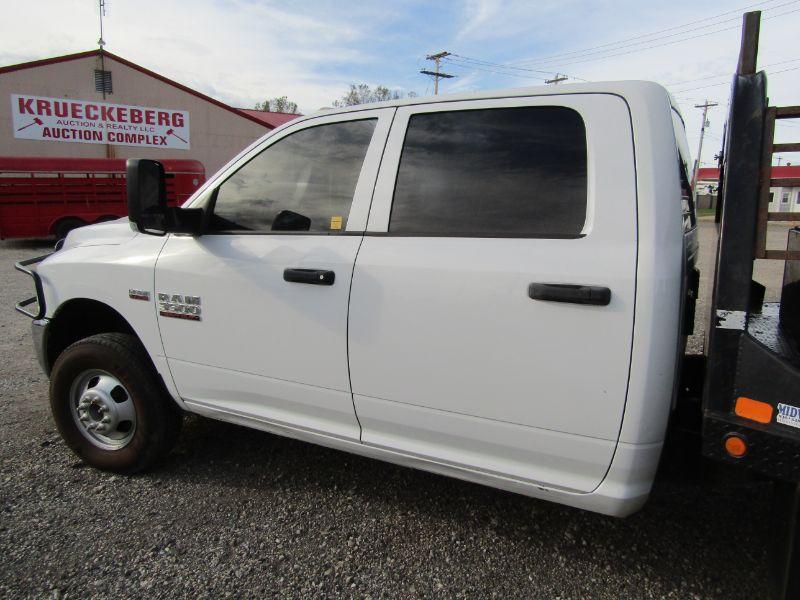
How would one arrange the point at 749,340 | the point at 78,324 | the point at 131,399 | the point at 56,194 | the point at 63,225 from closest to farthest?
the point at 749,340
the point at 131,399
the point at 78,324
the point at 56,194
the point at 63,225

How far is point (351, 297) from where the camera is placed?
2.34m

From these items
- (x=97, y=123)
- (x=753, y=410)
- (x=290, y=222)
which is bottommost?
(x=753, y=410)

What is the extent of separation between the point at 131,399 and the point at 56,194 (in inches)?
521

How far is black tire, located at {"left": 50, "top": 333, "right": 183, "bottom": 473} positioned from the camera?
9.88 ft

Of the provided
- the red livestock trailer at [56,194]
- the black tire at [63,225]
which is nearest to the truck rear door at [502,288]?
the red livestock trailer at [56,194]

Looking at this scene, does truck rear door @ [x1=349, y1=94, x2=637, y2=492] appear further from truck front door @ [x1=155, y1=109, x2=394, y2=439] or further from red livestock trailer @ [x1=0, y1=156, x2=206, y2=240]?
red livestock trailer @ [x1=0, y1=156, x2=206, y2=240]

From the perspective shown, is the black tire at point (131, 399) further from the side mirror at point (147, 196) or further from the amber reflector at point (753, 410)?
the amber reflector at point (753, 410)

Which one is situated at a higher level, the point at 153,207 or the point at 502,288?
the point at 153,207

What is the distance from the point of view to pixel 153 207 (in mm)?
2629

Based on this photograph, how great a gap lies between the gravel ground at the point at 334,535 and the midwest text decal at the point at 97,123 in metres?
19.9

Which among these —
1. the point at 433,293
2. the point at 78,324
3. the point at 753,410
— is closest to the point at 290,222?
the point at 433,293

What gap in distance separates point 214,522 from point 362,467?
2.82ft

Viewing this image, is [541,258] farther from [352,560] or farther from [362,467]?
[362,467]

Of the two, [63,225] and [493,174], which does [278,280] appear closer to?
[493,174]
